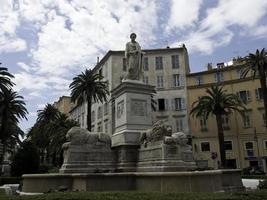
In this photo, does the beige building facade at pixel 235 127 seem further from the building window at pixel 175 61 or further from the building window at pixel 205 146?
the building window at pixel 175 61

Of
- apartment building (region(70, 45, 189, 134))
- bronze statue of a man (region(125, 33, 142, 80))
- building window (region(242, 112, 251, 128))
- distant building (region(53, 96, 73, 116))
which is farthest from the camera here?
distant building (region(53, 96, 73, 116))

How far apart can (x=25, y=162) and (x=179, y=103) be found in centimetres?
3358

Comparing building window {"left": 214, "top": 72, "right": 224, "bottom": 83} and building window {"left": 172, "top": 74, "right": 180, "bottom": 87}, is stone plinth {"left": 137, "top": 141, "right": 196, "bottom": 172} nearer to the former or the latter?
building window {"left": 214, "top": 72, "right": 224, "bottom": 83}

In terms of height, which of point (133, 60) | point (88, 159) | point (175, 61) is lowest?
point (88, 159)

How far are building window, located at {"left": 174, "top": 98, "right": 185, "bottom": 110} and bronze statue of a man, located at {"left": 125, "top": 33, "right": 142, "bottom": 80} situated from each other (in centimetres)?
4465

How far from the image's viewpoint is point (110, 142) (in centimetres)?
1716

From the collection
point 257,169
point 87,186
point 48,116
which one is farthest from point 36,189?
point 48,116

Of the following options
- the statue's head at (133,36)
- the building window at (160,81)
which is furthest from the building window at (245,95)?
the statue's head at (133,36)

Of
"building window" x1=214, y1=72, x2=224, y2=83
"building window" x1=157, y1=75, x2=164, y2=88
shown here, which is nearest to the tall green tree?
"building window" x1=157, y1=75, x2=164, y2=88

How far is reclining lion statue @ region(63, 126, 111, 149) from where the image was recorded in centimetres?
1630

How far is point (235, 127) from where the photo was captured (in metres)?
59.0

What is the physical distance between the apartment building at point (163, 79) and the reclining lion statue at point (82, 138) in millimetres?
44964

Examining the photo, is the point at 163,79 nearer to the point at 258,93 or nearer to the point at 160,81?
the point at 160,81

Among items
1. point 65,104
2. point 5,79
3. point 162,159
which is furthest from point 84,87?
point 65,104
